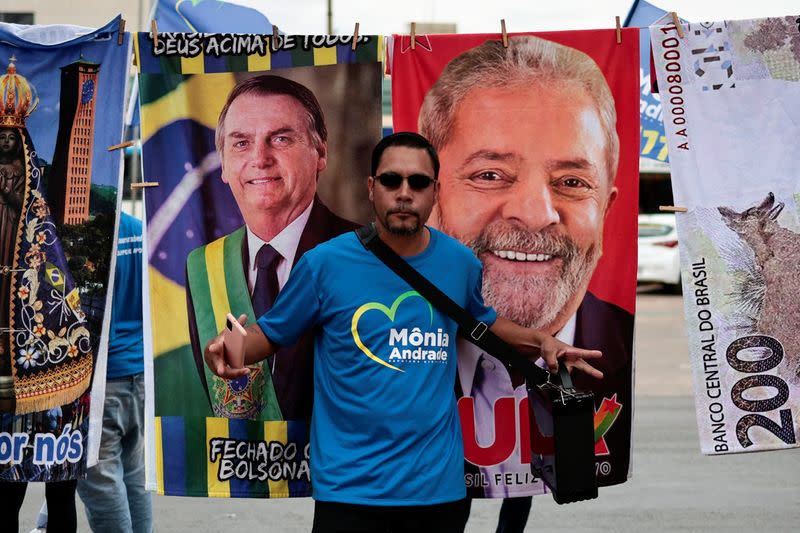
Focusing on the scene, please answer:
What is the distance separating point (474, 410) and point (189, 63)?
184 centimetres

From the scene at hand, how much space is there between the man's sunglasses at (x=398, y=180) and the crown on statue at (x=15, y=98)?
5.46 feet

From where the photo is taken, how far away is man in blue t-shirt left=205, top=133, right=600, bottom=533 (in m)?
3.51

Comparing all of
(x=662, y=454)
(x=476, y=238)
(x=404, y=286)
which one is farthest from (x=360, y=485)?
(x=662, y=454)

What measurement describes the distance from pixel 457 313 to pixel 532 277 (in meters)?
0.96

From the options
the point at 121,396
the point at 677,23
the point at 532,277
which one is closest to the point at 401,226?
the point at 532,277

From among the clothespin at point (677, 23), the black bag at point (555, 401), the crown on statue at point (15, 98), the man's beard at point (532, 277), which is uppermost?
the clothespin at point (677, 23)

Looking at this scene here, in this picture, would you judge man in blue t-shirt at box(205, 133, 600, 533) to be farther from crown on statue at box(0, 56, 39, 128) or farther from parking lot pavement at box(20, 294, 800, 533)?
parking lot pavement at box(20, 294, 800, 533)

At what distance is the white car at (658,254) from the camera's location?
71.9 feet

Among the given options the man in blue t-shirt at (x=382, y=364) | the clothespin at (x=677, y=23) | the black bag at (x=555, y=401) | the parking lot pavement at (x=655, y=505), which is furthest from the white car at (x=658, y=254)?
the man in blue t-shirt at (x=382, y=364)

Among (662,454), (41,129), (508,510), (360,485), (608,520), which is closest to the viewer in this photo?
(360,485)

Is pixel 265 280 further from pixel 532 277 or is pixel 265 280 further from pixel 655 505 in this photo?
pixel 655 505

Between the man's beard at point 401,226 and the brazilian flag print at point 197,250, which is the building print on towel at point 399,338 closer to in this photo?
the man's beard at point 401,226

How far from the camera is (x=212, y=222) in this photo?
14.9ft

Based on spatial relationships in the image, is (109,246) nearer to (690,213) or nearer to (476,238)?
(476,238)
